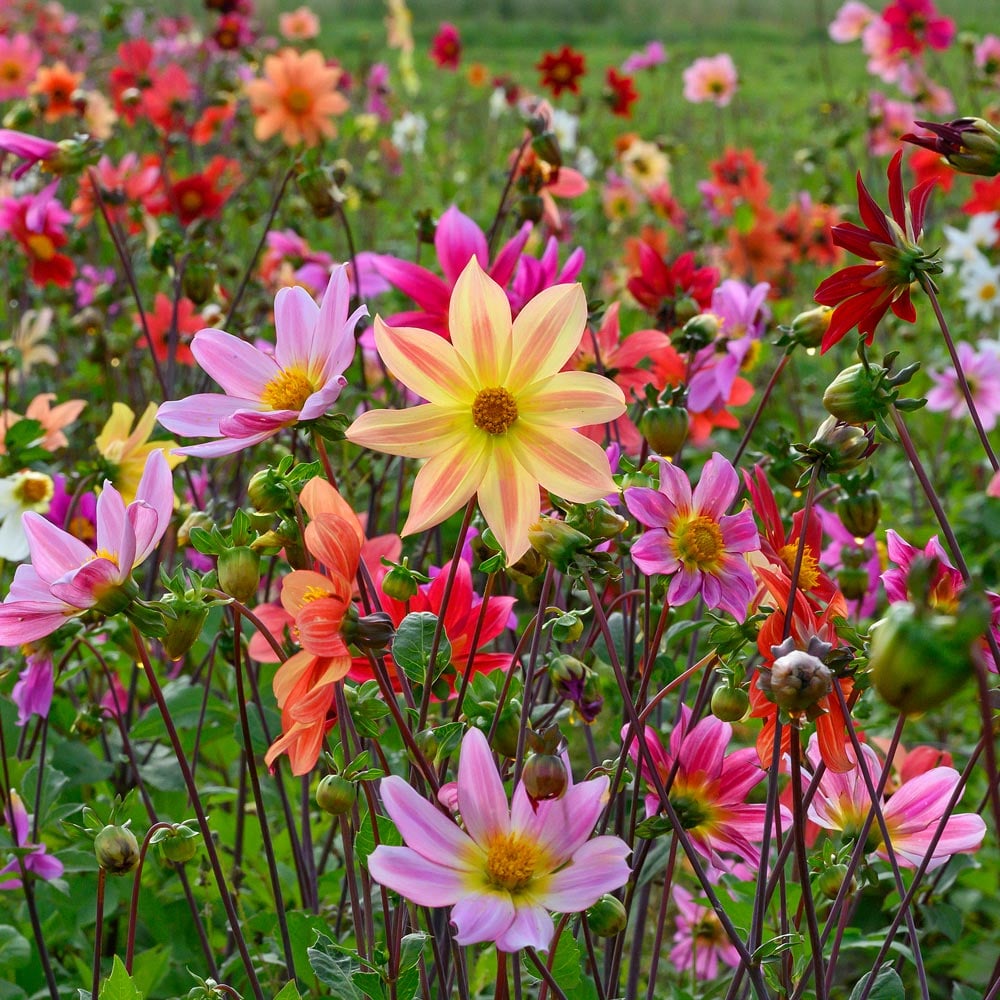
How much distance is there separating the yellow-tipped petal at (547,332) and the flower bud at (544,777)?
227 mm

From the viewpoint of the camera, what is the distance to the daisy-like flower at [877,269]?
712 mm

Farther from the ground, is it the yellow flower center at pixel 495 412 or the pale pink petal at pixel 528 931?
the yellow flower center at pixel 495 412

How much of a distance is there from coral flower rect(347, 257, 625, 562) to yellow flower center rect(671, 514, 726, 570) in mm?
112

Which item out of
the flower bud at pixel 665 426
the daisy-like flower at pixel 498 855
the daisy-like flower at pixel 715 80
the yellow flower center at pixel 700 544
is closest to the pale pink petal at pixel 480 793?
the daisy-like flower at pixel 498 855

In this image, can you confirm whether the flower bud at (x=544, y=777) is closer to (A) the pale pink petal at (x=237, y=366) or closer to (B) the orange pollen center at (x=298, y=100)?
(A) the pale pink petal at (x=237, y=366)

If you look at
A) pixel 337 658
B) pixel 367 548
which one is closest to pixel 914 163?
pixel 367 548

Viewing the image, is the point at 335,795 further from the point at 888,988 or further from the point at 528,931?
the point at 888,988

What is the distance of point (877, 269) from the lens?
722 mm

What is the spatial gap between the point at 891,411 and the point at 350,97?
4.90 m

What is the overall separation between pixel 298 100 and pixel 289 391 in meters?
1.48

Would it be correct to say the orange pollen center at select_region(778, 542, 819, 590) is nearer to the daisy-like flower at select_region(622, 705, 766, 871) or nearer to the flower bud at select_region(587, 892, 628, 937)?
the daisy-like flower at select_region(622, 705, 766, 871)

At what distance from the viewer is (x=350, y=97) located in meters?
5.16

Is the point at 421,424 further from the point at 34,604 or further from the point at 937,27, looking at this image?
the point at 937,27

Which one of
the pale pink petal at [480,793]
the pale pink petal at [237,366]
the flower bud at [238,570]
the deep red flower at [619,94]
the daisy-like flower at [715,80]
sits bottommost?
the pale pink petal at [480,793]
